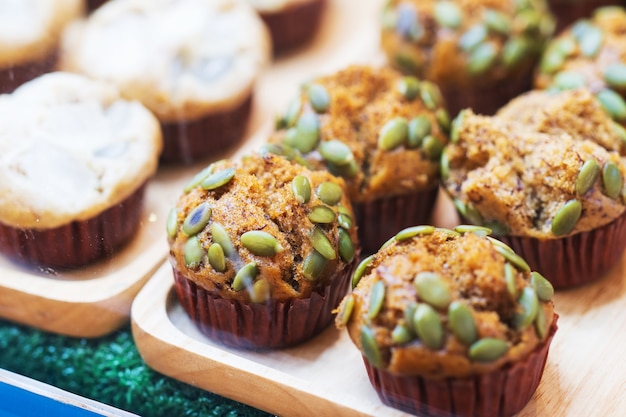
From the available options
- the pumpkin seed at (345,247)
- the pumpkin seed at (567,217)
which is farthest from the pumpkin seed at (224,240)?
the pumpkin seed at (567,217)

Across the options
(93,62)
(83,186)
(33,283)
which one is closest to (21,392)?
(33,283)

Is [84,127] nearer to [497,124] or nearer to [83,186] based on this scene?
[83,186]

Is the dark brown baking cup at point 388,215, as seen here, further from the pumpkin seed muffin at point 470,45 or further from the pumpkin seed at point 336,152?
the pumpkin seed muffin at point 470,45

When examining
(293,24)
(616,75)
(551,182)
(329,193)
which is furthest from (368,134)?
(293,24)

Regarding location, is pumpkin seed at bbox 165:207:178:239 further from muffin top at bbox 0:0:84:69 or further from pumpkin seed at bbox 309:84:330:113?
muffin top at bbox 0:0:84:69

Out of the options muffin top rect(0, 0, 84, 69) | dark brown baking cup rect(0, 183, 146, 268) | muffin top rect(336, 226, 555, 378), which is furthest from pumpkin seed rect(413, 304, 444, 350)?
muffin top rect(0, 0, 84, 69)

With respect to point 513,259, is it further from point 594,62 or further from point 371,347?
point 594,62

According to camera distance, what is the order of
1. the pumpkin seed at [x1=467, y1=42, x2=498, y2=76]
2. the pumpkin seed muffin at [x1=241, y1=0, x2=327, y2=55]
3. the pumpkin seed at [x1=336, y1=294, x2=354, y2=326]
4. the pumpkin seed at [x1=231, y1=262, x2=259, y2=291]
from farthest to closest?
the pumpkin seed muffin at [x1=241, y1=0, x2=327, y2=55]
the pumpkin seed at [x1=467, y1=42, x2=498, y2=76]
the pumpkin seed at [x1=231, y1=262, x2=259, y2=291]
the pumpkin seed at [x1=336, y1=294, x2=354, y2=326]
